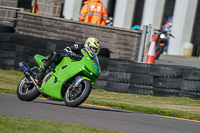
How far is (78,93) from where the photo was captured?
26.2 ft

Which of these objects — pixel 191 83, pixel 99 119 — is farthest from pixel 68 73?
pixel 191 83

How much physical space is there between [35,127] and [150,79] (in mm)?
6357

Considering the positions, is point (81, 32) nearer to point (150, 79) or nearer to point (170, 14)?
point (150, 79)

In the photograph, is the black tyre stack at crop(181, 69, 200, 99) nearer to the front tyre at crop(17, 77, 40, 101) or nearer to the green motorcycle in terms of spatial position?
the green motorcycle

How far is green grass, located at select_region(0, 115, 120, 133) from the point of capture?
212 inches

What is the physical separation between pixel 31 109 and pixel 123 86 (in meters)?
4.87

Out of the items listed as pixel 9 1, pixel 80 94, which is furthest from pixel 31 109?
pixel 9 1

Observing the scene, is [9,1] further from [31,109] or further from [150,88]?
[31,109]

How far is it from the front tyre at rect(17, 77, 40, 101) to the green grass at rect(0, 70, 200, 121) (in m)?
1.50

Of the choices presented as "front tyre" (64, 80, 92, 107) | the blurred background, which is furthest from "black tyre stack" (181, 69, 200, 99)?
the blurred background

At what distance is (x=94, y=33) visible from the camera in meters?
15.4

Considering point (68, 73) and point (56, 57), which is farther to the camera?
point (56, 57)

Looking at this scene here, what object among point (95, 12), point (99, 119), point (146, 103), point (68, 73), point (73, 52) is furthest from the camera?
point (95, 12)

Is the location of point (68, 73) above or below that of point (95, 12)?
below
